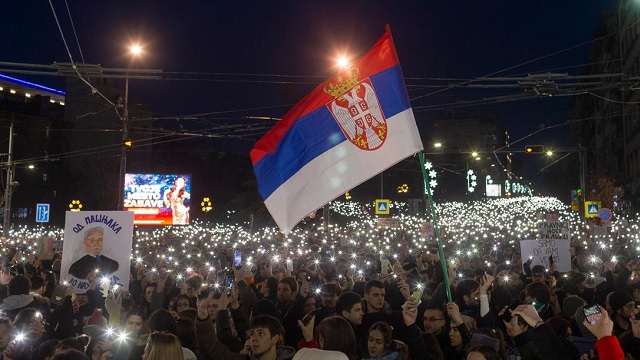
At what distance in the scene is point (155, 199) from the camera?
4234 centimetres

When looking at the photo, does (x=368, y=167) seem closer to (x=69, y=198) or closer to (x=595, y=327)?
(x=595, y=327)

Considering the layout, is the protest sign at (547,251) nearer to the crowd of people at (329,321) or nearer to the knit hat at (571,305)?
the crowd of people at (329,321)

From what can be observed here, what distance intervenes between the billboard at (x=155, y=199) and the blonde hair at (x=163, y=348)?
37080 mm

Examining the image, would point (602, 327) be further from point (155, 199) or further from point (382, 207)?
point (155, 199)

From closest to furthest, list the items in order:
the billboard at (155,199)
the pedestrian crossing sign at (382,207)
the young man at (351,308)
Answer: the young man at (351,308)
the pedestrian crossing sign at (382,207)
the billboard at (155,199)

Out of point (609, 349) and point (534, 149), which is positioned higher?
point (534, 149)

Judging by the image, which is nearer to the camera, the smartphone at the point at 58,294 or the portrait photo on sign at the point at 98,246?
the smartphone at the point at 58,294

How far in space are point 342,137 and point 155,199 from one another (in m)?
35.6

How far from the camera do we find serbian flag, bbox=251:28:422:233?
8.00 m

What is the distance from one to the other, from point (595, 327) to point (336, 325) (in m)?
1.99

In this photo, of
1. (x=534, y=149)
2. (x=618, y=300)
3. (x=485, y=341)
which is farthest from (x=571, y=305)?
(x=534, y=149)

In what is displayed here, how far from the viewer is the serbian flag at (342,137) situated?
26.2 ft

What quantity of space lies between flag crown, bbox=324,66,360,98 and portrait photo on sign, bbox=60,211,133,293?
499 cm

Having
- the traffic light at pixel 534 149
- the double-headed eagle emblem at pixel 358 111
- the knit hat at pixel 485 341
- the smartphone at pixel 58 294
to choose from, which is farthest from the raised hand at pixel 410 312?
the traffic light at pixel 534 149
